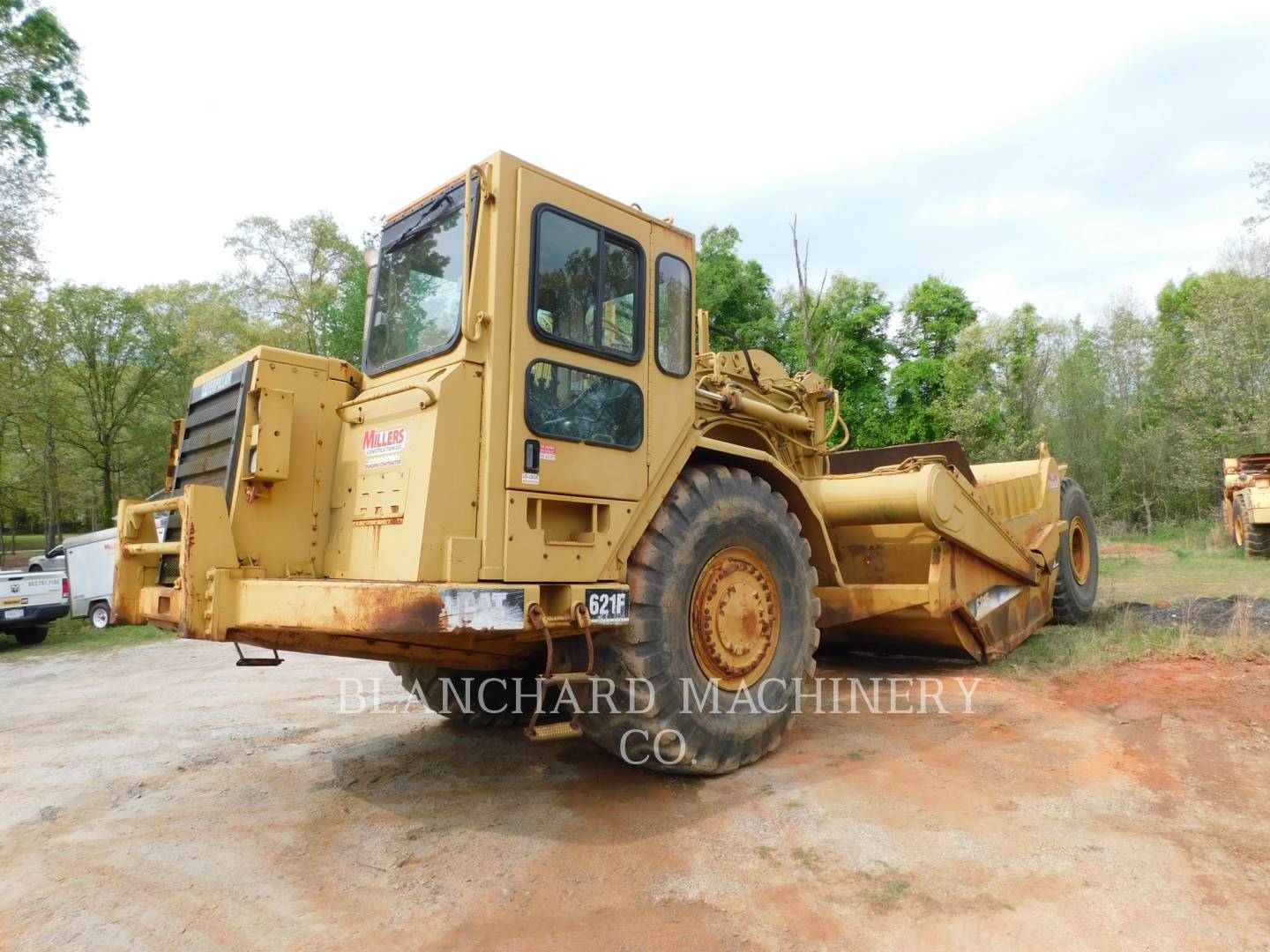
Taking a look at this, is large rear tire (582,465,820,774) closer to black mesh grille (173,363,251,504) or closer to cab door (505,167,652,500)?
cab door (505,167,652,500)

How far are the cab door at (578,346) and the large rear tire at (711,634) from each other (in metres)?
0.44

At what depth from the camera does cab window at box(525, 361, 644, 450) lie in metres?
3.78

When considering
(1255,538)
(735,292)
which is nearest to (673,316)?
(1255,538)

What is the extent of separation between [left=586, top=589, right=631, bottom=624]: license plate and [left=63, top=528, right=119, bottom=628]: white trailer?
13648 millimetres

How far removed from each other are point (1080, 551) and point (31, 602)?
1491cm

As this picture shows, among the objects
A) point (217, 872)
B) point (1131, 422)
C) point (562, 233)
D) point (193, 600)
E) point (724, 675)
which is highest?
point (1131, 422)

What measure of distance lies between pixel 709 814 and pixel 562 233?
299 centimetres

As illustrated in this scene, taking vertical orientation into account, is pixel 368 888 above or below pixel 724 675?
below

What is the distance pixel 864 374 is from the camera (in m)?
28.3

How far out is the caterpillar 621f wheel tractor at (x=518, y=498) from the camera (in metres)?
3.53

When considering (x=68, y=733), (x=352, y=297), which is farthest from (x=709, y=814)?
(x=352, y=297)

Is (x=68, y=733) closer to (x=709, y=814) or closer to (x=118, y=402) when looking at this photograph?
(x=709, y=814)

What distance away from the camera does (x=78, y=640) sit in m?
12.9

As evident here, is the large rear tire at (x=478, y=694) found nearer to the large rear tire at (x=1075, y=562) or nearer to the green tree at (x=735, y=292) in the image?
the large rear tire at (x=1075, y=562)
